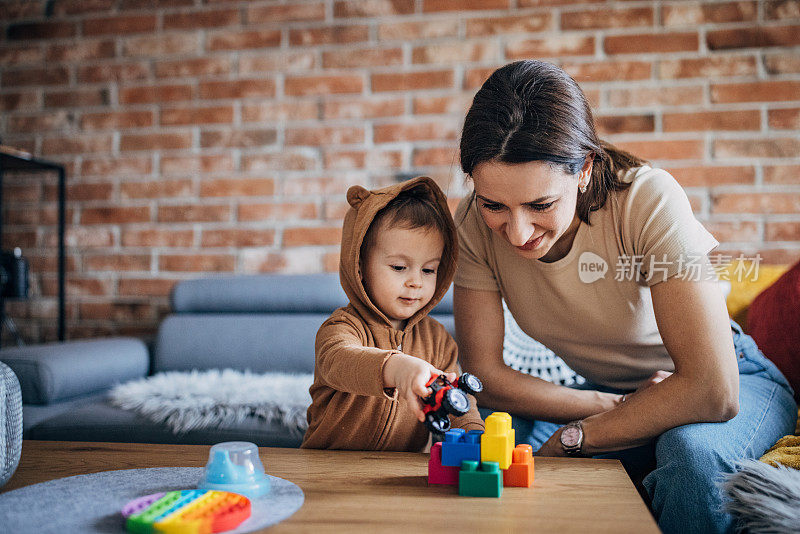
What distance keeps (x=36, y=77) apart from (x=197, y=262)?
0.96 metres

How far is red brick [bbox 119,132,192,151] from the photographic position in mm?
2316

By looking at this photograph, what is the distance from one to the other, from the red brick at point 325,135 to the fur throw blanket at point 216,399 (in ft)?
2.88

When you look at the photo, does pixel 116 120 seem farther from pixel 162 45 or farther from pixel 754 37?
pixel 754 37

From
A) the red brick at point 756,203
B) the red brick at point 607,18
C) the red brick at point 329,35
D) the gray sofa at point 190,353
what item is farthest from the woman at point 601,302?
the red brick at point 329,35

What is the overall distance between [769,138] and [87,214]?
235 cm

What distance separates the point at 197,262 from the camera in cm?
230

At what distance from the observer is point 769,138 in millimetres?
1984

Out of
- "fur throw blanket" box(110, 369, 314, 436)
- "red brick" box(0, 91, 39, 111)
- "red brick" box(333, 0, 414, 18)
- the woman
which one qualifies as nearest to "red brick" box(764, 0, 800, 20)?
"red brick" box(333, 0, 414, 18)

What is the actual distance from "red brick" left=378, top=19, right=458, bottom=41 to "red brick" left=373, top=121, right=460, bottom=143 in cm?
30

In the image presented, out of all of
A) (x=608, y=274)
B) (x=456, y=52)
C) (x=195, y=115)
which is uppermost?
(x=456, y=52)

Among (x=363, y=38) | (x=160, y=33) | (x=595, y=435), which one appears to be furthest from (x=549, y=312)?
(x=160, y=33)

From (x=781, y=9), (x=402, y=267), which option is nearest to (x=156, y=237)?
(x=402, y=267)

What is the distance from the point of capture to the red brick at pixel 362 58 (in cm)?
220

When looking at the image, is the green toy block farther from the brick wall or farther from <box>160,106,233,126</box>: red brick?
<box>160,106,233,126</box>: red brick
